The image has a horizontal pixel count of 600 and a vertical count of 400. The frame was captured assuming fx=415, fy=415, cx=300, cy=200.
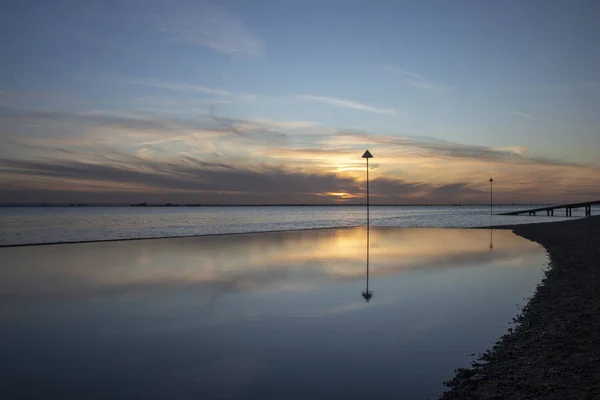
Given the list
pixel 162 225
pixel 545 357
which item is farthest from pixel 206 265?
pixel 162 225

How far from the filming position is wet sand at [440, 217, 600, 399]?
6.05m

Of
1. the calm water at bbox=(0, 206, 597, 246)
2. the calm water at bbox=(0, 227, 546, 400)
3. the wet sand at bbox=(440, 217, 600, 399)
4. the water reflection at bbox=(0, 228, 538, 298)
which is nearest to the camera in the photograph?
the wet sand at bbox=(440, 217, 600, 399)

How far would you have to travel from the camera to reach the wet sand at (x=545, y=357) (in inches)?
238

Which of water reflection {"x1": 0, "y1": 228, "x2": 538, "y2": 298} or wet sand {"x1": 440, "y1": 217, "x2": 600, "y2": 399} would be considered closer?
wet sand {"x1": 440, "y1": 217, "x2": 600, "y2": 399}

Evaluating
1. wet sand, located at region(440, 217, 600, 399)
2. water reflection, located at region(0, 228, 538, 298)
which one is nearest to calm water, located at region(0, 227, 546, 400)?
water reflection, located at region(0, 228, 538, 298)

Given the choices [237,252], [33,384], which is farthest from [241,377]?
[237,252]

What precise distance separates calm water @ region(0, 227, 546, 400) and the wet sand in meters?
0.41

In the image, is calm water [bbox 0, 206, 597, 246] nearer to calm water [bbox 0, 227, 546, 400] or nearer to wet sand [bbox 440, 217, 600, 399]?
calm water [bbox 0, 227, 546, 400]

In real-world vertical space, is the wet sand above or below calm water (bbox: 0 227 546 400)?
above

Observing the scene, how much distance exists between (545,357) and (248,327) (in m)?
5.97

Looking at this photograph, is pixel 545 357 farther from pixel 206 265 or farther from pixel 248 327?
pixel 206 265

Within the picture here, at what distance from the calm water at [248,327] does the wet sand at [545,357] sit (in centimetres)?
41

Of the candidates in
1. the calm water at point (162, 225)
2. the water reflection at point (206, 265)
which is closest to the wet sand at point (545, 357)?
the water reflection at point (206, 265)

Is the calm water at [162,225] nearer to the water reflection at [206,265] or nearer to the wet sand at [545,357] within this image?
the water reflection at [206,265]
